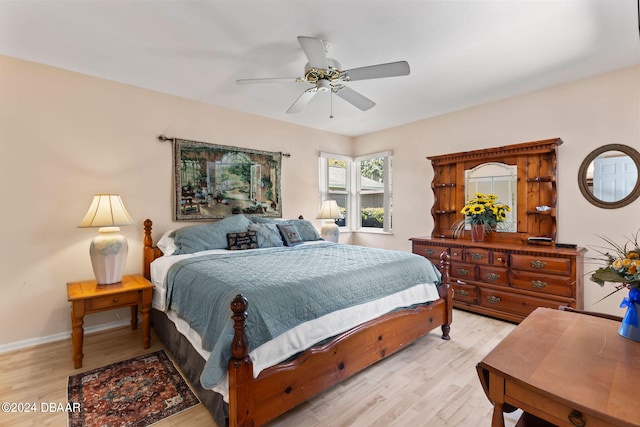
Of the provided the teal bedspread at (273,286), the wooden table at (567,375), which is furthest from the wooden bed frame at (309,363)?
the wooden table at (567,375)

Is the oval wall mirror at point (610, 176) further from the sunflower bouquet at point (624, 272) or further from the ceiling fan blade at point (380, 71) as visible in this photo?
the ceiling fan blade at point (380, 71)

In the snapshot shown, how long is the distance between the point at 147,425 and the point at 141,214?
7.16 ft

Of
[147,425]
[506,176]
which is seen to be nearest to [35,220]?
[147,425]

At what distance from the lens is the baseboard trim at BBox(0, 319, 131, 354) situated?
8.31 ft

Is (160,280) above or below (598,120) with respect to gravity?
below

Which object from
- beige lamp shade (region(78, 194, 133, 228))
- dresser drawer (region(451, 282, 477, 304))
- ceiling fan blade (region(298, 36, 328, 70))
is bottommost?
dresser drawer (region(451, 282, 477, 304))

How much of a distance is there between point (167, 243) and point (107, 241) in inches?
22.4

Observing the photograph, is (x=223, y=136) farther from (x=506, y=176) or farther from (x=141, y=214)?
(x=506, y=176)

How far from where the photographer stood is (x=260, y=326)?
1.54 meters

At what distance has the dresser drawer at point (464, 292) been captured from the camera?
336 cm

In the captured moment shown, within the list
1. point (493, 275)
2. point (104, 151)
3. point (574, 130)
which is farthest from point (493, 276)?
point (104, 151)

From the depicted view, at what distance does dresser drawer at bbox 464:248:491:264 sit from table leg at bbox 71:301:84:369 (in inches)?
149

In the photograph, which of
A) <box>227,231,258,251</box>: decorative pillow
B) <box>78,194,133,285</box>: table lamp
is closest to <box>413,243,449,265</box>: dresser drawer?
<box>227,231,258,251</box>: decorative pillow

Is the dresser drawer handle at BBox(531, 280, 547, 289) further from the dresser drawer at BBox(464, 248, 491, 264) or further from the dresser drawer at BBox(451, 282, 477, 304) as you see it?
the dresser drawer at BBox(451, 282, 477, 304)
